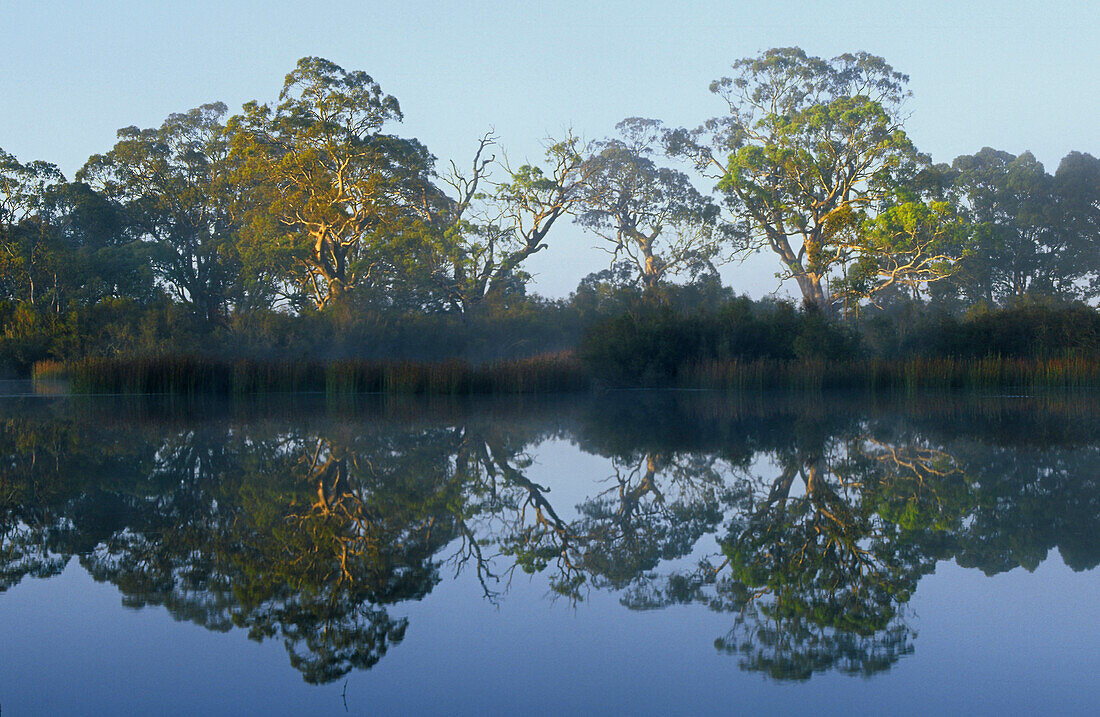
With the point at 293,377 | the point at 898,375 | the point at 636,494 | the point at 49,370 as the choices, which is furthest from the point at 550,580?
the point at 49,370

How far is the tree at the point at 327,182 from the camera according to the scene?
25.0m

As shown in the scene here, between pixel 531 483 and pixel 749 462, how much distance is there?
1.63 meters

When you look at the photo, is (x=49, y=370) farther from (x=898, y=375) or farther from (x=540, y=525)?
(x=540, y=525)

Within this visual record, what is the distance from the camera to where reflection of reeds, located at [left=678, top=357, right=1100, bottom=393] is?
51.3 feet

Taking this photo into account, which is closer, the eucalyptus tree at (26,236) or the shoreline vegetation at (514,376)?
the shoreline vegetation at (514,376)

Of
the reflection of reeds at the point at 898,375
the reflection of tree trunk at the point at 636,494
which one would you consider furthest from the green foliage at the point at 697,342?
the reflection of tree trunk at the point at 636,494

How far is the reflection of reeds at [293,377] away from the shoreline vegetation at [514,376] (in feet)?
0.05

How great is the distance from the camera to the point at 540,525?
4.28 meters

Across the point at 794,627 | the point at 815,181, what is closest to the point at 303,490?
the point at 794,627

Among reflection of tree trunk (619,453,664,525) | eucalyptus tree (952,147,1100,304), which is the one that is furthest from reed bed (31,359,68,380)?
eucalyptus tree (952,147,1100,304)

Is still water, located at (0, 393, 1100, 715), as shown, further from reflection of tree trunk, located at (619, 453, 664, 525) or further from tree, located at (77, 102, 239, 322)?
tree, located at (77, 102, 239, 322)

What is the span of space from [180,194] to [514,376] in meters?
20.7

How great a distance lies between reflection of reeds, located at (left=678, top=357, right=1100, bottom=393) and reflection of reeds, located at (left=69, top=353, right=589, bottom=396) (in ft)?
10.5

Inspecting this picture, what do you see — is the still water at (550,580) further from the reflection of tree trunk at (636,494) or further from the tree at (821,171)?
the tree at (821,171)
